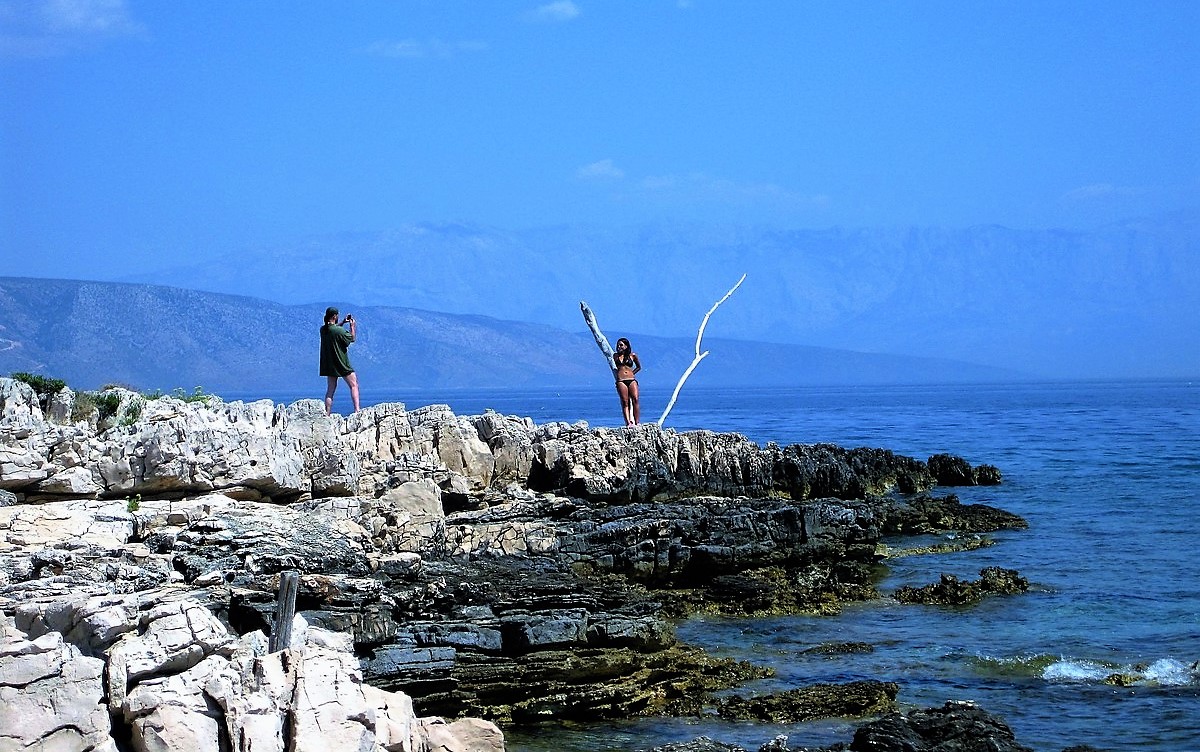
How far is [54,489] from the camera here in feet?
54.4

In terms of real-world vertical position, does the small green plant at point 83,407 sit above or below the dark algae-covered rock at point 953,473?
above

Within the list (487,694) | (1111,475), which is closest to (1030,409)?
(1111,475)

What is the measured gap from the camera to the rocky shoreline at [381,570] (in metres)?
9.39

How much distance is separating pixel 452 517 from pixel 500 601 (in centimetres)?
494

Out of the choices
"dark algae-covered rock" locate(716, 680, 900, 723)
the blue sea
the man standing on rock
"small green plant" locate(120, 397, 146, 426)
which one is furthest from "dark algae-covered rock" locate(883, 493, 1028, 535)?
"small green plant" locate(120, 397, 146, 426)

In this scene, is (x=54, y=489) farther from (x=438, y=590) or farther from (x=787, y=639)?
(x=787, y=639)

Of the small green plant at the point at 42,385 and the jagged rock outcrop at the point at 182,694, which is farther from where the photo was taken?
the small green plant at the point at 42,385

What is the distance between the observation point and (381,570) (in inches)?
607

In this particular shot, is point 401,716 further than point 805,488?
No

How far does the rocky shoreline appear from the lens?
9391 millimetres

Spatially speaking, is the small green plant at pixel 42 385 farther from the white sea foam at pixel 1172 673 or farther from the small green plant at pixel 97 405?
Result: the white sea foam at pixel 1172 673

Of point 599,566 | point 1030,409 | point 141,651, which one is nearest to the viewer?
point 141,651

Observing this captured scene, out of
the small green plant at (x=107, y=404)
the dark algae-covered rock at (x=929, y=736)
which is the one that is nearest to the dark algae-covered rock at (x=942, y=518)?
the dark algae-covered rock at (x=929, y=736)

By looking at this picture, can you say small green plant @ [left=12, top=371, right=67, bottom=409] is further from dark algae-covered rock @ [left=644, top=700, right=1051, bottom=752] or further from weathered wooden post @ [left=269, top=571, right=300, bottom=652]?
dark algae-covered rock @ [left=644, top=700, right=1051, bottom=752]
